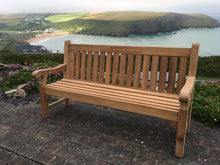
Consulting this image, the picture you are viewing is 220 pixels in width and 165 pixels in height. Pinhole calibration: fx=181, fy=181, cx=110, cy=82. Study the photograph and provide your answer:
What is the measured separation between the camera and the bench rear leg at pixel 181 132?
198 centimetres

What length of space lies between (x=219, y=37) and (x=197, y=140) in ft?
20.8

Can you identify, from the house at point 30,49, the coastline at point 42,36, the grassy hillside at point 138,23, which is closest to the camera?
the grassy hillside at point 138,23

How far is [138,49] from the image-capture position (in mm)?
2705

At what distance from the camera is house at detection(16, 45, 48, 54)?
28.4 ft

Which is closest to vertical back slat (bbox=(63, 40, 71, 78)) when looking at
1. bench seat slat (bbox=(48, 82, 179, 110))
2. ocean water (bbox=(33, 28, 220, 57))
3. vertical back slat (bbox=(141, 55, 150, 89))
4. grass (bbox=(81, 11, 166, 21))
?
bench seat slat (bbox=(48, 82, 179, 110))

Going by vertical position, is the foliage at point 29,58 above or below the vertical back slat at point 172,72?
below

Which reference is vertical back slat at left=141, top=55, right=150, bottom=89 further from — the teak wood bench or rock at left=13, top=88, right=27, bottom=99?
rock at left=13, top=88, right=27, bottom=99

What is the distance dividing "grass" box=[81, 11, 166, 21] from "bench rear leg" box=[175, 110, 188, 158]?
6632mm

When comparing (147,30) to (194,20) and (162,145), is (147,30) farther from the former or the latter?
(162,145)

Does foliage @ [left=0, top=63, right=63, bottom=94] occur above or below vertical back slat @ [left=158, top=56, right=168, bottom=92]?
below

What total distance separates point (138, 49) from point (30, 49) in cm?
756

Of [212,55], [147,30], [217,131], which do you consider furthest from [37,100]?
[212,55]

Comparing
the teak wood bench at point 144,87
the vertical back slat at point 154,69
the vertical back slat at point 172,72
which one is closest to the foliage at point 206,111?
the teak wood bench at point 144,87

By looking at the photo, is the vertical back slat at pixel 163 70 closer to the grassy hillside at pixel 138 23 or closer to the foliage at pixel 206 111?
the foliage at pixel 206 111
